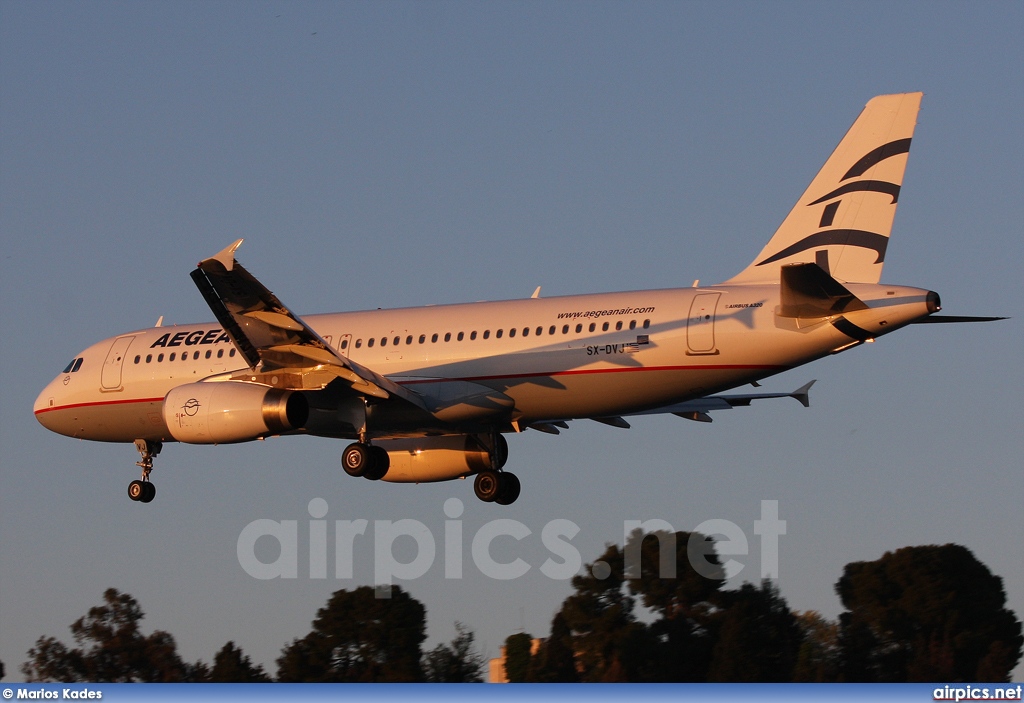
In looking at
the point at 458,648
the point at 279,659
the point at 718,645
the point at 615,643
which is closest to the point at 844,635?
the point at 718,645

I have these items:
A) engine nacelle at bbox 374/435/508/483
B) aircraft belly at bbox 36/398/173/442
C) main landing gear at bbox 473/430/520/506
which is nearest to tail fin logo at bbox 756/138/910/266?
main landing gear at bbox 473/430/520/506

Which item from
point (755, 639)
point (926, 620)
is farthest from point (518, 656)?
point (926, 620)

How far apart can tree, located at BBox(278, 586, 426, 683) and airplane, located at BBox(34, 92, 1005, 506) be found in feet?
68.8

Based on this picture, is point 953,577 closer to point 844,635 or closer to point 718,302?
point 844,635

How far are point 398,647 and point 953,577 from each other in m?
19.7

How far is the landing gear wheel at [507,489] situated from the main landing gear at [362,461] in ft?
11.5

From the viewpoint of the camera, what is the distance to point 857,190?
30.9 meters

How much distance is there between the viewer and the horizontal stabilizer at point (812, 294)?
28.0 m

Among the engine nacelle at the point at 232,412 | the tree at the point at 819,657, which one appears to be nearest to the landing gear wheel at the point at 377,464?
the engine nacelle at the point at 232,412

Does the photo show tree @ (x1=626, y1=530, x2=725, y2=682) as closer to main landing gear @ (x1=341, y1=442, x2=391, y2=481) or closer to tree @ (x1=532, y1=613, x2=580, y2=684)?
tree @ (x1=532, y1=613, x2=580, y2=684)

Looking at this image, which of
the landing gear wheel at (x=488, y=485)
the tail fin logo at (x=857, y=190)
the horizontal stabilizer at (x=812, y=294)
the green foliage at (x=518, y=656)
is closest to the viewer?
the horizontal stabilizer at (x=812, y=294)

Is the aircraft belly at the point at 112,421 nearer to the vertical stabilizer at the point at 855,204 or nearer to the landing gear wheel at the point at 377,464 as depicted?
the landing gear wheel at the point at 377,464

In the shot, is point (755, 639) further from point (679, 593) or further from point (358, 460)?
point (358, 460)

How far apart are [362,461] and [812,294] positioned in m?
9.90
